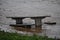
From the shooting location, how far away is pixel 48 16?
23.5 ft

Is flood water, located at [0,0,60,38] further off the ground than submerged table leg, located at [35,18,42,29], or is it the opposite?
flood water, located at [0,0,60,38]

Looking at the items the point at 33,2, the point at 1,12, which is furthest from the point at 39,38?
the point at 1,12

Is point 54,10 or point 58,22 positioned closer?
point 58,22

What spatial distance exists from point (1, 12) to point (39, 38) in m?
3.41

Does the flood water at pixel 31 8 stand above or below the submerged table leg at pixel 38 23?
above

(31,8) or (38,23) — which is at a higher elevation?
(31,8)

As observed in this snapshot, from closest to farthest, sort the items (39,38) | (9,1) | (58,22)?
(39,38), (58,22), (9,1)

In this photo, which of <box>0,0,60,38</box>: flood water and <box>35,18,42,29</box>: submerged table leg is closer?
<box>35,18,42,29</box>: submerged table leg

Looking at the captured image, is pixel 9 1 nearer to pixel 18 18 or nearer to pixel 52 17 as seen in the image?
pixel 18 18

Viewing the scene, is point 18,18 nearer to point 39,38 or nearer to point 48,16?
point 48,16

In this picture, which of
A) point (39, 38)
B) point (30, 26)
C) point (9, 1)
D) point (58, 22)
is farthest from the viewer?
point (9, 1)

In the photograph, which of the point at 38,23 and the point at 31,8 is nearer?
the point at 38,23

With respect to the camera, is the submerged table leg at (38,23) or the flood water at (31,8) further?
the flood water at (31,8)

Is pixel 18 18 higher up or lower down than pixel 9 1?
lower down
